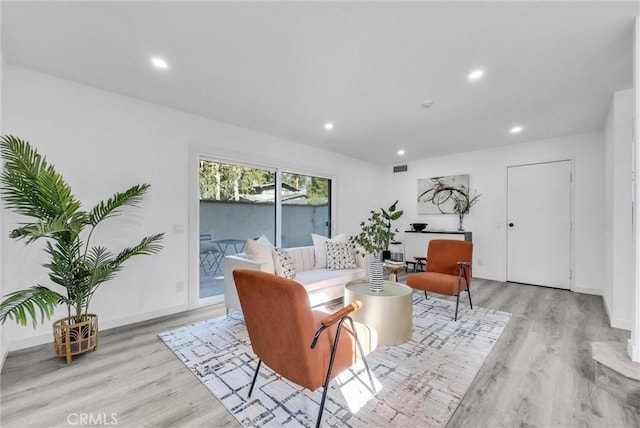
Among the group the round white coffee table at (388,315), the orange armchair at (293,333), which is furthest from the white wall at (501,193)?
the orange armchair at (293,333)

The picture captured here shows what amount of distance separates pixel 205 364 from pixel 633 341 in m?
3.41

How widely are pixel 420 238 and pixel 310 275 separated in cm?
324

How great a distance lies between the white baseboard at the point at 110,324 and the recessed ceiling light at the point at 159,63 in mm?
2541

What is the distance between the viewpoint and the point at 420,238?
5.72 m

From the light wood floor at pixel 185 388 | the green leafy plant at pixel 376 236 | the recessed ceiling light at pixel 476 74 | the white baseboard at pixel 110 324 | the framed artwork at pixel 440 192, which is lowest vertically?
the light wood floor at pixel 185 388

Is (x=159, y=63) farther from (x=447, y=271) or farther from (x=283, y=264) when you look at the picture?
(x=447, y=271)

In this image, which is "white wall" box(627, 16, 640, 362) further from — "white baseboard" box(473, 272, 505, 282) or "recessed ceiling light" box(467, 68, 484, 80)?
"white baseboard" box(473, 272, 505, 282)

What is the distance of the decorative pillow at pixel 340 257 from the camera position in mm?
3699

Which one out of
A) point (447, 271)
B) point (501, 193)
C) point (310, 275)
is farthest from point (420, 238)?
point (310, 275)

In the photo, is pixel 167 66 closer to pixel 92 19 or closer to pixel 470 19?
pixel 92 19

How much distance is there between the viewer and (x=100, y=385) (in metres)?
1.89

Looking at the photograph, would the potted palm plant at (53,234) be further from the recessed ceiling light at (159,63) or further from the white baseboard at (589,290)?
the white baseboard at (589,290)

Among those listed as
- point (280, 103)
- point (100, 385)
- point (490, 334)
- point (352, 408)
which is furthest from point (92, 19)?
point (490, 334)

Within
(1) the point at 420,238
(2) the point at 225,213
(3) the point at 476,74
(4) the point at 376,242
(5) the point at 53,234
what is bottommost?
(1) the point at 420,238
